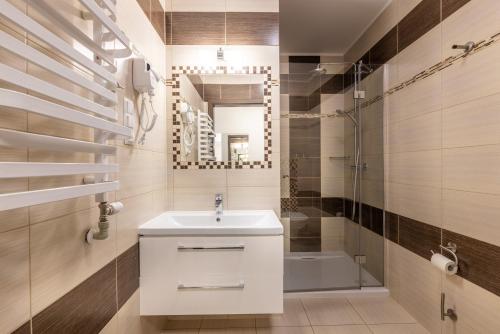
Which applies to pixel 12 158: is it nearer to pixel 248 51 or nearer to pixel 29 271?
pixel 29 271

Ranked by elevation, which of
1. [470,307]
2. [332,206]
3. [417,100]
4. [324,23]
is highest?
[324,23]

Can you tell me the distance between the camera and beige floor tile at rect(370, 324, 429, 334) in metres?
1.87

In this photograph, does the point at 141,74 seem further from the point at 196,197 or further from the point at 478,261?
the point at 478,261

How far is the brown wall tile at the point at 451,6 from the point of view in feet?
5.01

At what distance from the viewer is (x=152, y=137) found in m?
1.84

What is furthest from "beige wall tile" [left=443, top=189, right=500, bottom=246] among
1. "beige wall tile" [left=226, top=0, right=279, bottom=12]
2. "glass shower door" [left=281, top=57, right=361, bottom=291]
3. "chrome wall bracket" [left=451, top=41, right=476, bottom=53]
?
"beige wall tile" [left=226, top=0, right=279, bottom=12]

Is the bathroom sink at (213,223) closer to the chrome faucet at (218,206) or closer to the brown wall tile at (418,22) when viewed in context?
the chrome faucet at (218,206)

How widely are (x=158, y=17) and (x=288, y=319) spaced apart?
2.35 meters

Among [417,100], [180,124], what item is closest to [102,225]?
[180,124]

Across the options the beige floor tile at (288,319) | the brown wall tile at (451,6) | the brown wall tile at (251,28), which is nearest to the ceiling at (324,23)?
the brown wall tile at (251,28)

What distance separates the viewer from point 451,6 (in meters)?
1.60

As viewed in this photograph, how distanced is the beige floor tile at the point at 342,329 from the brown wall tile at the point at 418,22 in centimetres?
203

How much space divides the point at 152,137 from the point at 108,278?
91 centimetres

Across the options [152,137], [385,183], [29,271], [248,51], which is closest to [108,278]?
[29,271]
